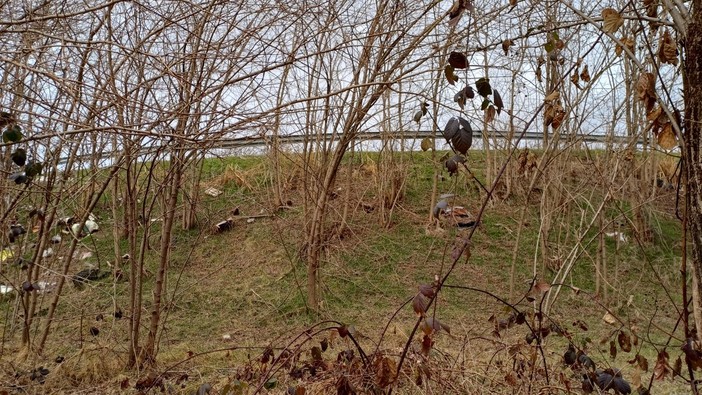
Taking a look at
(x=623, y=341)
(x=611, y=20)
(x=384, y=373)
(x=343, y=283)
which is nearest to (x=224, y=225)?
(x=343, y=283)

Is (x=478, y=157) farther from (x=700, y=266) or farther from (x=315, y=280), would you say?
(x=700, y=266)

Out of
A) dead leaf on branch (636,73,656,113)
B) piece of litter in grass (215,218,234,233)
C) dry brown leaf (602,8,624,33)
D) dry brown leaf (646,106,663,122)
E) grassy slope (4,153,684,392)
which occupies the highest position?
dry brown leaf (602,8,624,33)

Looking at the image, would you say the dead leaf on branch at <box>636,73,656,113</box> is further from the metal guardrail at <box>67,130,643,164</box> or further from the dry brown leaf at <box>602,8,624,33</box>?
the metal guardrail at <box>67,130,643,164</box>

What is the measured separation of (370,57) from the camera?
17.2 feet

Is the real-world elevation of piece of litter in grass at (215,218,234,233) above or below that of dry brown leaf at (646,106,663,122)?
below

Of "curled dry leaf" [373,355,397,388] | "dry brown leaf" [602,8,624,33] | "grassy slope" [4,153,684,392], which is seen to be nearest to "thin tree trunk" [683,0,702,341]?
"dry brown leaf" [602,8,624,33]

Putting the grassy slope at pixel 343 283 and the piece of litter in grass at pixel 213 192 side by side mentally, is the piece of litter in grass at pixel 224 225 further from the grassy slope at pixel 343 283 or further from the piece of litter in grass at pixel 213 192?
the piece of litter in grass at pixel 213 192

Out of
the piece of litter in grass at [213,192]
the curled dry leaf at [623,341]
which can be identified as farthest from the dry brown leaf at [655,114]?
the piece of litter in grass at [213,192]

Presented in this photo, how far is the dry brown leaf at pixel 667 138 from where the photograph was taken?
1.95m

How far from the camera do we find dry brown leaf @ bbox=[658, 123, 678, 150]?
1.95 meters

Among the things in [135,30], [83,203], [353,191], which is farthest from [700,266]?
[353,191]

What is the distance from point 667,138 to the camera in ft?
6.46

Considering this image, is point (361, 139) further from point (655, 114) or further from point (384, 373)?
point (655, 114)

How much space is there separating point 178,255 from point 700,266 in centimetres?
717
